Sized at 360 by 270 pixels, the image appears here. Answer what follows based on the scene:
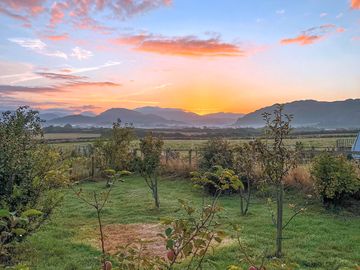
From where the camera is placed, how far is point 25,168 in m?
7.34

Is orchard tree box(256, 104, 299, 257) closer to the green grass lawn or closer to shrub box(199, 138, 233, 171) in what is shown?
the green grass lawn

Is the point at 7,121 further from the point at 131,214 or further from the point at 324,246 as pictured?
the point at 324,246

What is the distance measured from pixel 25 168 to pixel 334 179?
28.8 ft

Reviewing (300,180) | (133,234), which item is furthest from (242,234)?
(300,180)

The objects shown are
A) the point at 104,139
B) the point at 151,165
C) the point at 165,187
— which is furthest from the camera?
the point at 104,139

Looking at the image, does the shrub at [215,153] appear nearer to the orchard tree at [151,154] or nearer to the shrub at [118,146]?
the orchard tree at [151,154]

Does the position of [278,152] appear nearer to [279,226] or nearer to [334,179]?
[279,226]

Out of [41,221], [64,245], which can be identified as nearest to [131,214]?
[64,245]

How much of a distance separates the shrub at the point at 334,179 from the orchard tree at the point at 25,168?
26.2 ft

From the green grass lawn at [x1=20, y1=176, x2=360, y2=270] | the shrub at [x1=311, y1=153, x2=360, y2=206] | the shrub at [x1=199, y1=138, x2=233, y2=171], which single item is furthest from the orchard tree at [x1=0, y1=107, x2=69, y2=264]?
the shrub at [x1=199, y1=138, x2=233, y2=171]

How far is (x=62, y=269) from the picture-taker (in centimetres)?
686

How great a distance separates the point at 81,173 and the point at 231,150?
9727mm

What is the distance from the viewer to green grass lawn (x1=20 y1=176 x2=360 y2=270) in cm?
730

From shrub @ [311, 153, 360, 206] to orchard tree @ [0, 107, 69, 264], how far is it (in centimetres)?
799
